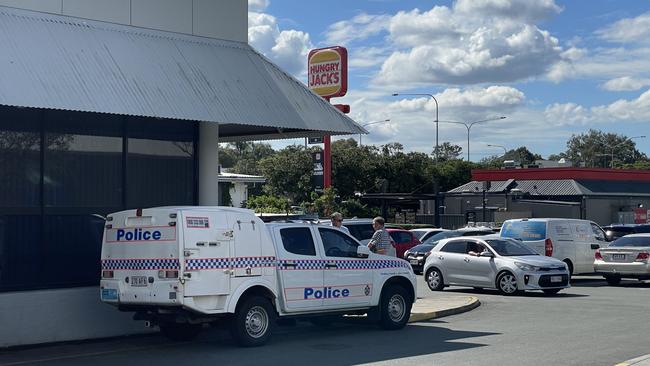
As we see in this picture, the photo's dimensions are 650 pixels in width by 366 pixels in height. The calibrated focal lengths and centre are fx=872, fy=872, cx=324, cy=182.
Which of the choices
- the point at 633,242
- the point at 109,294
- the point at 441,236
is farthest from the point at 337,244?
the point at 441,236

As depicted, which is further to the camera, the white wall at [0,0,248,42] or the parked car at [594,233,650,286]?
the parked car at [594,233,650,286]

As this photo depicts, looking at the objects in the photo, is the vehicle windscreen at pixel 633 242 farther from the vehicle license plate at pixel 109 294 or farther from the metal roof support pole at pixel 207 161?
the vehicle license plate at pixel 109 294

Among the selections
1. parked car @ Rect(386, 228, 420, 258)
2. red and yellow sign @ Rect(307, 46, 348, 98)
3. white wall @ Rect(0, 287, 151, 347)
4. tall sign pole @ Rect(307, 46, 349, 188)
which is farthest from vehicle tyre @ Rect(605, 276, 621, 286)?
white wall @ Rect(0, 287, 151, 347)

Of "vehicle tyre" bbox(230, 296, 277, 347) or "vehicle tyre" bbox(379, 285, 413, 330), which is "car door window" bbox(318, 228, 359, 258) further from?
"vehicle tyre" bbox(230, 296, 277, 347)

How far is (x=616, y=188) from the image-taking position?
5931 cm

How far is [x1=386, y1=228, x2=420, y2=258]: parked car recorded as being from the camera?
102ft

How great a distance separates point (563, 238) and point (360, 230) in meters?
6.55

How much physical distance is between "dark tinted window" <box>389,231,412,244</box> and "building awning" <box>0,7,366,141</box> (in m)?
13.9

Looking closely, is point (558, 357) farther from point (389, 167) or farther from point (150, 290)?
point (389, 167)

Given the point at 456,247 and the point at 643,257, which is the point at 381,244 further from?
the point at 643,257

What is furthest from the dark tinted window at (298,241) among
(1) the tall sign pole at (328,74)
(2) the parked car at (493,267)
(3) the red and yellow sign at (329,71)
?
(3) the red and yellow sign at (329,71)

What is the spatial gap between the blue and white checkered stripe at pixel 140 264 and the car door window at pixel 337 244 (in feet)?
10.4

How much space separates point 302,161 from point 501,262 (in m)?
42.5

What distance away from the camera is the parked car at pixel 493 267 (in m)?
22.1
